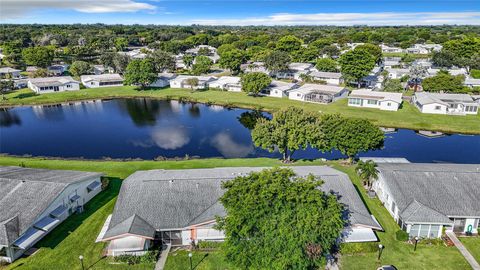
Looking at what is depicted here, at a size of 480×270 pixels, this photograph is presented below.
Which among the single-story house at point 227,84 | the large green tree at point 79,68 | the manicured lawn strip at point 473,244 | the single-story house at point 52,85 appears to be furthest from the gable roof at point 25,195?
the large green tree at point 79,68

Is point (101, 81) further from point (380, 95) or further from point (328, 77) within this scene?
point (380, 95)

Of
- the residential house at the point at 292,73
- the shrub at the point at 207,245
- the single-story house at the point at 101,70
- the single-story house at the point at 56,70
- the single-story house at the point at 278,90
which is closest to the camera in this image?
the shrub at the point at 207,245

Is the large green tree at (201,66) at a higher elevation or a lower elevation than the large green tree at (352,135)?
higher

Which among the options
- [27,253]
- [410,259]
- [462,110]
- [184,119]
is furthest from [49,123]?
[462,110]

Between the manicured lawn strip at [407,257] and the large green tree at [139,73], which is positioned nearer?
the manicured lawn strip at [407,257]

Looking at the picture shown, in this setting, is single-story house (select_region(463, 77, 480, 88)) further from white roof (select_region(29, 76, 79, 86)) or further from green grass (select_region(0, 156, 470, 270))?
white roof (select_region(29, 76, 79, 86))

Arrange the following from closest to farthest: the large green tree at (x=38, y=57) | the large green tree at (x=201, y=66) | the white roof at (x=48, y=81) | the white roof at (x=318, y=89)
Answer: the white roof at (x=318, y=89)
the white roof at (x=48, y=81)
the large green tree at (x=201, y=66)
the large green tree at (x=38, y=57)

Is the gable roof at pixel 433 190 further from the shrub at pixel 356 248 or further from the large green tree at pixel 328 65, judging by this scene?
the large green tree at pixel 328 65
